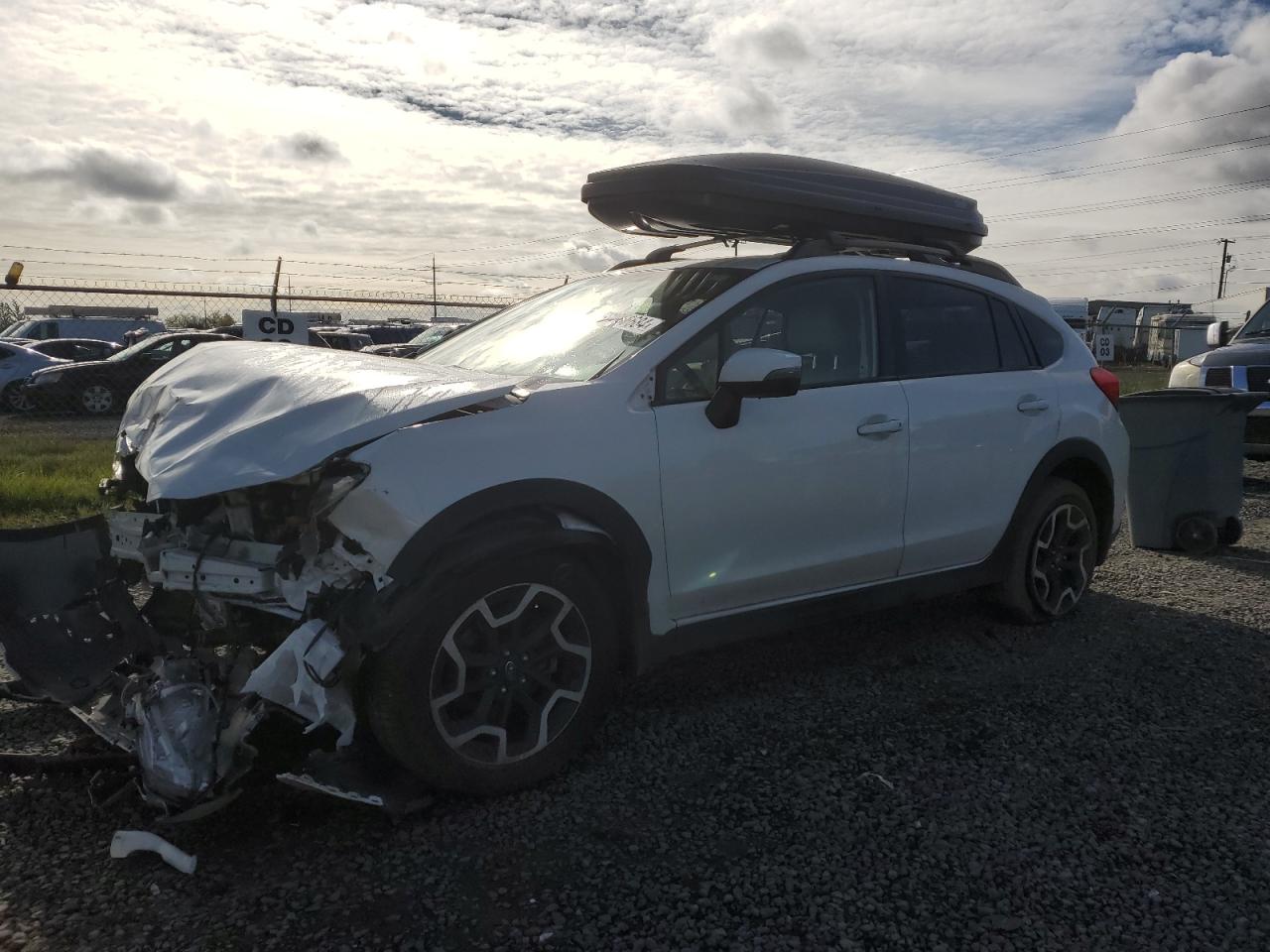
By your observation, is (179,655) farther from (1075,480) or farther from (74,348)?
(74,348)

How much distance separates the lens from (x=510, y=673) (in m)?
3.20

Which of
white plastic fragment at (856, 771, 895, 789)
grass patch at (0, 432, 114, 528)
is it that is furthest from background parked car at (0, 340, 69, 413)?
white plastic fragment at (856, 771, 895, 789)

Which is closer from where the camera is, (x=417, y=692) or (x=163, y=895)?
(x=163, y=895)

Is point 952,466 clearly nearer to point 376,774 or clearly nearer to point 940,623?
point 940,623

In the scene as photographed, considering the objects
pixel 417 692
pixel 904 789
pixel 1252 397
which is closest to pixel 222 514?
pixel 417 692

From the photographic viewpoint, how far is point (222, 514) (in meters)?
3.24

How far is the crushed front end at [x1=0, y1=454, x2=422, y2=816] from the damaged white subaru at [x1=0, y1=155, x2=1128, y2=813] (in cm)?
1

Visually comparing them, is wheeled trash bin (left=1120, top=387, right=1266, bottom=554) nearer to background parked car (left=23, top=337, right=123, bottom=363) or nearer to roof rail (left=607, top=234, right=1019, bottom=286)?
roof rail (left=607, top=234, right=1019, bottom=286)

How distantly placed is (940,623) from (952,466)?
3.71 feet

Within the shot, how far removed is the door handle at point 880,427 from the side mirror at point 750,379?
57cm

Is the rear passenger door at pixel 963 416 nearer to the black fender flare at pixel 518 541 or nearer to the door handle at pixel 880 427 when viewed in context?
the door handle at pixel 880 427

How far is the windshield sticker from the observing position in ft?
12.5

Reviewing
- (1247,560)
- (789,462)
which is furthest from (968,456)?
(1247,560)

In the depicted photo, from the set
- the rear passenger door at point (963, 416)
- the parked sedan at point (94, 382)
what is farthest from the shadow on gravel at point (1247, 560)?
the parked sedan at point (94, 382)
